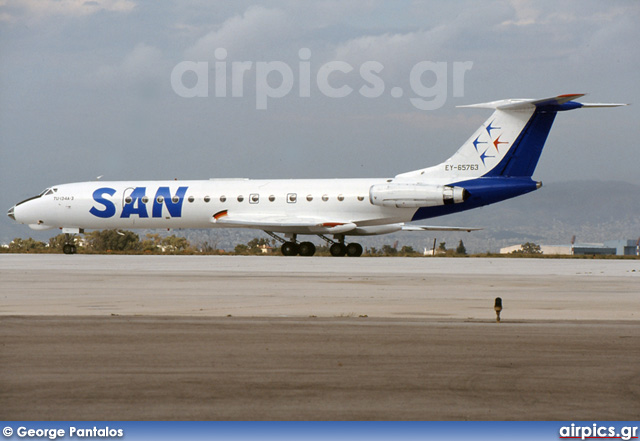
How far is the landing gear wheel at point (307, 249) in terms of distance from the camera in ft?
122

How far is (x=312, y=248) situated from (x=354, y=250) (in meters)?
1.80

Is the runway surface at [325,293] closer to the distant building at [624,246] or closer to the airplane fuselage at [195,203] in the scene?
the airplane fuselage at [195,203]

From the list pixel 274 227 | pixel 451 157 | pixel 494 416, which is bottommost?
pixel 494 416

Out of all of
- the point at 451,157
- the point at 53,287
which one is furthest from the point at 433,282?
the point at 451,157

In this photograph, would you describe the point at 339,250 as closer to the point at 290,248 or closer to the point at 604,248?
the point at 290,248

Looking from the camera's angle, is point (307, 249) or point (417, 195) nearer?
point (417, 195)

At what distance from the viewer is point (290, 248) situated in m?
37.9

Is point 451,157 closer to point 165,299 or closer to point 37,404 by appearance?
point 165,299

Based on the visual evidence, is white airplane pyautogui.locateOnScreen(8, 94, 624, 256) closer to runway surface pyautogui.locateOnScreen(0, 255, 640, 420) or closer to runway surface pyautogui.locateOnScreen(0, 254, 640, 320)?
runway surface pyautogui.locateOnScreen(0, 254, 640, 320)

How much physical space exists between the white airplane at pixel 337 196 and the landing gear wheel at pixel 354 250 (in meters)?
0.03

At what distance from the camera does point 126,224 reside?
40156 mm

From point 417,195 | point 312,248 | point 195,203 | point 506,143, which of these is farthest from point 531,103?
point 195,203

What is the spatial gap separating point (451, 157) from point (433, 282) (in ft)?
57.3

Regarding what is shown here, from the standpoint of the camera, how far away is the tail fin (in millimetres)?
34969
